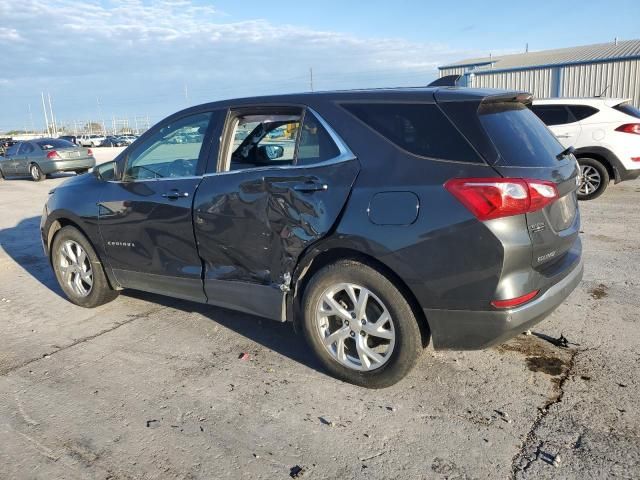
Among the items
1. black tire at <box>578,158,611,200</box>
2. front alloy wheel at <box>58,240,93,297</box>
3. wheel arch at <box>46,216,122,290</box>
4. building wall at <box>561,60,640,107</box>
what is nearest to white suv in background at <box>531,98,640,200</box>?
black tire at <box>578,158,611,200</box>

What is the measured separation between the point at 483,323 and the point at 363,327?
717mm

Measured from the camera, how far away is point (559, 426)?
2891 mm

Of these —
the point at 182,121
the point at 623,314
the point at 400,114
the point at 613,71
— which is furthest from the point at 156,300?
the point at 613,71

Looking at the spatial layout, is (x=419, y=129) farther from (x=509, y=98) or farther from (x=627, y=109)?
(x=627, y=109)

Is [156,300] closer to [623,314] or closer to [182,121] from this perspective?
[182,121]

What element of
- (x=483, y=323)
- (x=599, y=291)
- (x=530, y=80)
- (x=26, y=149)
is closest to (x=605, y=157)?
(x=599, y=291)

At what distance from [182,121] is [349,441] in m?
2.78

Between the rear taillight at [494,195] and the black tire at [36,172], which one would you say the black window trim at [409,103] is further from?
the black tire at [36,172]

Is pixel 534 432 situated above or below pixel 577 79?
below

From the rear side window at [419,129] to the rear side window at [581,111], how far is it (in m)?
7.83

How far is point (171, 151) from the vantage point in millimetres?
4391

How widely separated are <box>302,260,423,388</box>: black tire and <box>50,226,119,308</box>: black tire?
234cm

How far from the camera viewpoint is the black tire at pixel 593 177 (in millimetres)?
9547

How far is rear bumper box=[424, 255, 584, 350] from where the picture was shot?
290 cm
